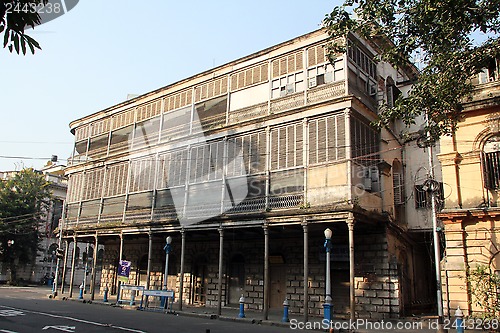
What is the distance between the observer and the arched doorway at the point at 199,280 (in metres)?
23.4

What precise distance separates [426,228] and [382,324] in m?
6.33

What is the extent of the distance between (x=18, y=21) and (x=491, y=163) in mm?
15569

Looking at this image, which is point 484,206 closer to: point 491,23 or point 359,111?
point 359,111

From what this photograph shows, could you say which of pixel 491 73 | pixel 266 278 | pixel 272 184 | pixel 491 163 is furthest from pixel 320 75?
pixel 266 278

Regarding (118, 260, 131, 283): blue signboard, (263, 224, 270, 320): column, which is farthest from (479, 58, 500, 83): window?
(118, 260, 131, 283): blue signboard

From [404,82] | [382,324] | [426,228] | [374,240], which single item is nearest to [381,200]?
[374,240]

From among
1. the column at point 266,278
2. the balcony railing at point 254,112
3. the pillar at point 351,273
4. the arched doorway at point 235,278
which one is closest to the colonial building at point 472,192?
the pillar at point 351,273

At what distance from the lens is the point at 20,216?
134 ft

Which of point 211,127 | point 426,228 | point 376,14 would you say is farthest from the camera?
point 211,127

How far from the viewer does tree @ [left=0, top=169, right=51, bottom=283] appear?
40719 millimetres

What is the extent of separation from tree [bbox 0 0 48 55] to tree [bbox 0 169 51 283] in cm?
4011

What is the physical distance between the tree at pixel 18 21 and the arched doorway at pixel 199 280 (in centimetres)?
1965

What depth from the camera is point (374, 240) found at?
1777cm

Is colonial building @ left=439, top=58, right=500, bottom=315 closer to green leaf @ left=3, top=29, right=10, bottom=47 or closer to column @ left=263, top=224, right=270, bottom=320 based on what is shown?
column @ left=263, top=224, right=270, bottom=320
